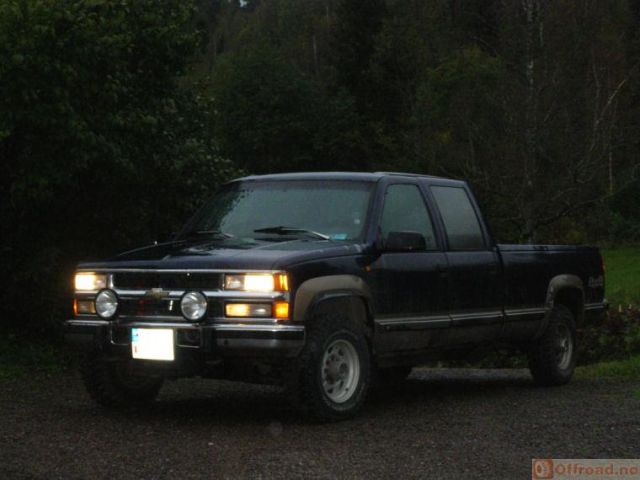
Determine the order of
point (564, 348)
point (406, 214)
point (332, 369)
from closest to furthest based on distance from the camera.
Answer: point (332, 369) → point (406, 214) → point (564, 348)

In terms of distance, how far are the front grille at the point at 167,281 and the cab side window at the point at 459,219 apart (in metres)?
2.61

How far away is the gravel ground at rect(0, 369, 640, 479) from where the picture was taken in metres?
6.72

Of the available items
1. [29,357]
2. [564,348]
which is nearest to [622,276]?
[564,348]

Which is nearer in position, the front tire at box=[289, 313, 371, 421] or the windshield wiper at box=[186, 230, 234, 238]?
the front tire at box=[289, 313, 371, 421]

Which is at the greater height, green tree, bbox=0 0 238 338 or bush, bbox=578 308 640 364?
green tree, bbox=0 0 238 338

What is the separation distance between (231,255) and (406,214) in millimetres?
1978

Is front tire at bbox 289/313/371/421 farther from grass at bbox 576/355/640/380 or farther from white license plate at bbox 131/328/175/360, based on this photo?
grass at bbox 576/355/640/380

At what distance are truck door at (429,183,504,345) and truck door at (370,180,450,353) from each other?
0.54 feet

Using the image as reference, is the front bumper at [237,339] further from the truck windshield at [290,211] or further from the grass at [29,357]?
the grass at [29,357]

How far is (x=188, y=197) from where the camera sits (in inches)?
577

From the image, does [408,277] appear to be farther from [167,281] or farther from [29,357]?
[29,357]

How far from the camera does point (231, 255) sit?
27.3 ft

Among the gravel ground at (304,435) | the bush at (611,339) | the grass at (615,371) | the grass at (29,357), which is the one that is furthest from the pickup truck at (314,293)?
the bush at (611,339)

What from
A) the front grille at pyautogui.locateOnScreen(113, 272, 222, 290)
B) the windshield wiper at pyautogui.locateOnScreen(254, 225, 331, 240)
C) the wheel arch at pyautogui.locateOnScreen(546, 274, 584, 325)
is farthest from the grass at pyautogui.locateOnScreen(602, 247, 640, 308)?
the front grille at pyautogui.locateOnScreen(113, 272, 222, 290)
